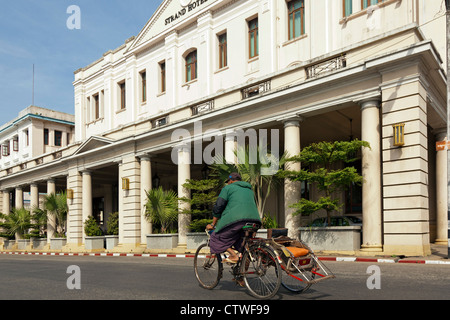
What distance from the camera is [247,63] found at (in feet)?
68.8

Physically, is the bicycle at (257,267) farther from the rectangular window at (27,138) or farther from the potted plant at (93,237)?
the rectangular window at (27,138)

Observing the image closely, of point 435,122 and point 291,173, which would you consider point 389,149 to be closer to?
point 291,173

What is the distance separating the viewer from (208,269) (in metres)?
7.10

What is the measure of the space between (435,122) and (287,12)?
26.7ft

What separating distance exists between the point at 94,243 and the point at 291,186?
14.9 m

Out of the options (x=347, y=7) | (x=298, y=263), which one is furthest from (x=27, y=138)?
(x=298, y=263)

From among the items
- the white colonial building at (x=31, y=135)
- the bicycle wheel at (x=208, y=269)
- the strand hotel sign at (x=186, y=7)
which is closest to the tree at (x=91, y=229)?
the strand hotel sign at (x=186, y=7)

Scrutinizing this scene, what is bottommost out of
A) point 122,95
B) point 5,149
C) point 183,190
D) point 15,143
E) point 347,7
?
point 183,190

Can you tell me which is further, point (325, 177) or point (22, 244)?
point (22, 244)

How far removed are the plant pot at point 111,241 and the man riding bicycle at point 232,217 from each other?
1947 cm

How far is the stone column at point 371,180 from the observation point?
1355 centimetres

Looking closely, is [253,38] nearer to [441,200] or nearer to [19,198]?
[441,200]

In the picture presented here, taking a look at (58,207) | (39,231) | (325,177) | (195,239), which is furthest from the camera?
(39,231)
